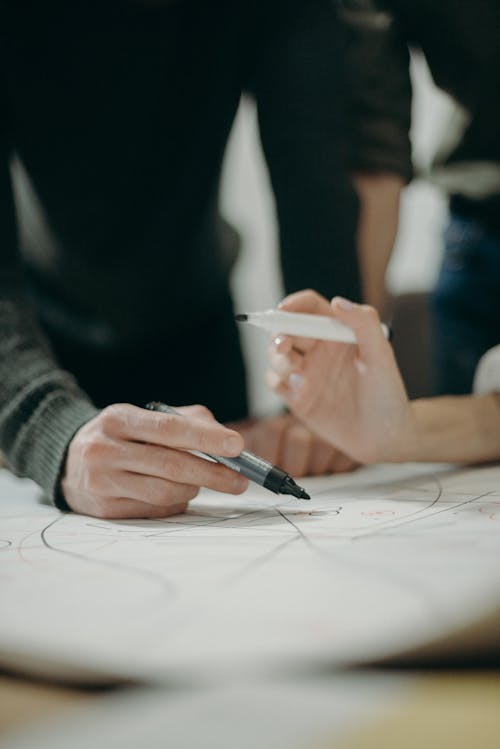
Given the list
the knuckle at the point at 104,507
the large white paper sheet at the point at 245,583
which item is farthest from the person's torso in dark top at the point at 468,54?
the knuckle at the point at 104,507

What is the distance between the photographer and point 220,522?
36cm

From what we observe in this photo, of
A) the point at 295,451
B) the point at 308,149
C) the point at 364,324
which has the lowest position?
the point at 295,451

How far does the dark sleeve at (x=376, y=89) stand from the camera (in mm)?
630

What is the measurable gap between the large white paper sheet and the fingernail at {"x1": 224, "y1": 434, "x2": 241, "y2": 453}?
0.04m

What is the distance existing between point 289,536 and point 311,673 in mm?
138

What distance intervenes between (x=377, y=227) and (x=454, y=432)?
10.8 inches

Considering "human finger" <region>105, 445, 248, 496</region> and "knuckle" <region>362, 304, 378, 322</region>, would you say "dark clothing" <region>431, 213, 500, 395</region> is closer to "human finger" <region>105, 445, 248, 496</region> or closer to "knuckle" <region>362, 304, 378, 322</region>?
"knuckle" <region>362, 304, 378, 322</region>

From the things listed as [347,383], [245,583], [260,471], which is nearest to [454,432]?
[347,383]

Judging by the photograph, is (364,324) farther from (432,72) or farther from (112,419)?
(432,72)

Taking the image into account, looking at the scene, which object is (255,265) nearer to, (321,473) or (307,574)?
(321,473)

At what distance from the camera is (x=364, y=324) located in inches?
18.1

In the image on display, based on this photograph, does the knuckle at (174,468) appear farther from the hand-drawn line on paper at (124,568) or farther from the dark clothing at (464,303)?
the dark clothing at (464,303)

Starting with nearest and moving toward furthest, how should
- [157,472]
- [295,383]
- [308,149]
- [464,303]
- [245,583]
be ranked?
1. [245,583]
2. [157,472]
3. [295,383]
4. [308,149]
5. [464,303]

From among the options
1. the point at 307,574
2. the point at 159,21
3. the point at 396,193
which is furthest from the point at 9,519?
the point at 396,193
